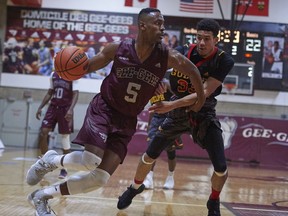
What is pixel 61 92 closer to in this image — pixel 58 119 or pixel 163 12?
pixel 58 119

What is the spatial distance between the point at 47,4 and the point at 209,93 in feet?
44.0

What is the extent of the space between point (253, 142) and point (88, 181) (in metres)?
11.4

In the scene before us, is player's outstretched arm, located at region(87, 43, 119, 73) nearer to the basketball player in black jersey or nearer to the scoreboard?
the basketball player in black jersey

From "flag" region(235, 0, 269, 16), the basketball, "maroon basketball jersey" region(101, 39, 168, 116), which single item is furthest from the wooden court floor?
"flag" region(235, 0, 269, 16)

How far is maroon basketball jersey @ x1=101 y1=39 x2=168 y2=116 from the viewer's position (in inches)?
149

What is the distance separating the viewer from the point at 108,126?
12.6 ft

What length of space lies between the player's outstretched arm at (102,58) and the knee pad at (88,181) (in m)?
0.87

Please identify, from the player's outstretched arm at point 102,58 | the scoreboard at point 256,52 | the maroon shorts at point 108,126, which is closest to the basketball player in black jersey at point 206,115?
the maroon shorts at point 108,126

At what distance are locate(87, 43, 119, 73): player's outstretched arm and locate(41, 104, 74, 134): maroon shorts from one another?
3831 millimetres

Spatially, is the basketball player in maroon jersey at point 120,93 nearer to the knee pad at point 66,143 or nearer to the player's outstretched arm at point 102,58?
the player's outstretched arm at point 102,58

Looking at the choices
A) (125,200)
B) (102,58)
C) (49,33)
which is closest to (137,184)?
(125,200)

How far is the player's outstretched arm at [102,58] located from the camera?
3775 millimetres

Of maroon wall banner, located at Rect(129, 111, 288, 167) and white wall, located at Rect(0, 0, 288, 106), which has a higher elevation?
white wall, located at Rect(0, 0, 288, 106)

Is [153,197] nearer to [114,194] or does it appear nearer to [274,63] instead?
[114,194]
